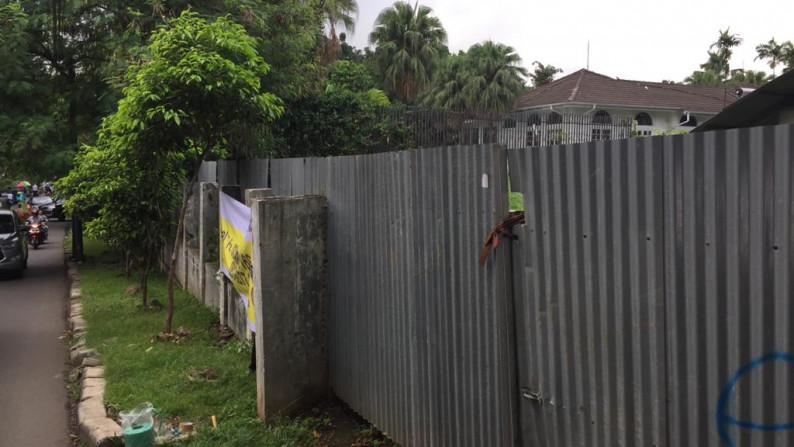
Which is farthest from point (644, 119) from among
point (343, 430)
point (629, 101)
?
point (343, 430)

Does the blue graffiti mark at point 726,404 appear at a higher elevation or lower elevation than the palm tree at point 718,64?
lower

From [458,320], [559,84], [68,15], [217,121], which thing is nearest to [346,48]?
[559,84]

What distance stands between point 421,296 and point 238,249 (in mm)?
3569

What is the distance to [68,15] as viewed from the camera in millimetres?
15281

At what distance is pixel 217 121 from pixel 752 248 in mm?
6564

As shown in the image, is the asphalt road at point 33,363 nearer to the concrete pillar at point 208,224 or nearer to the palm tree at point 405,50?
the concrete pillar at point 208,224

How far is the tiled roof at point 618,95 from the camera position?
29594 millimetres

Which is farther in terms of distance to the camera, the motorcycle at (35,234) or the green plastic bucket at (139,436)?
the motorcycle at (35,234)

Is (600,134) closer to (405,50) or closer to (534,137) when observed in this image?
(534,137)

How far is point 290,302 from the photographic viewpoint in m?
5.69

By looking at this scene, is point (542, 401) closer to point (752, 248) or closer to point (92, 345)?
point (752, 248)

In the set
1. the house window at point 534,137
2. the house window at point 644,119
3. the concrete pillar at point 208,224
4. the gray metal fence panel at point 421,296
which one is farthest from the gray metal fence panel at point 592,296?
the house window at point 644,119

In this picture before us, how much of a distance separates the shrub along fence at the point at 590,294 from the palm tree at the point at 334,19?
16.0 m

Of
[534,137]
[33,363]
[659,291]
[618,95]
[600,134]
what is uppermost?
[618,95]
